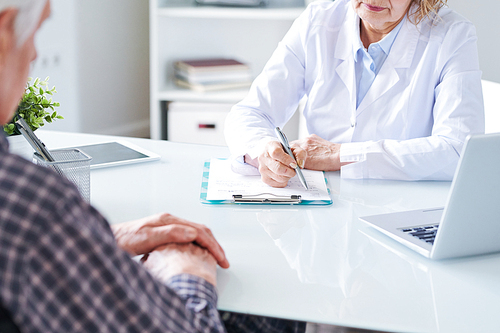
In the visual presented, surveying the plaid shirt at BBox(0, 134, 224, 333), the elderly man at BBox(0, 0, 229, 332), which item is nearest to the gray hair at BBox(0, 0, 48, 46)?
the elderly man at BBox(0, 0, 229, 332)

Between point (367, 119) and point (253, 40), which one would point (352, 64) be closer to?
point (367, 119)

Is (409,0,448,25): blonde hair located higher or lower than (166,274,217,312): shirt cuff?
higher

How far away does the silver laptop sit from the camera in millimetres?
766

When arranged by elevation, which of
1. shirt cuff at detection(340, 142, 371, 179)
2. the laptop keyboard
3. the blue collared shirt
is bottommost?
the laptop keyboard

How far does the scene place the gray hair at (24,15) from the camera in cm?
50

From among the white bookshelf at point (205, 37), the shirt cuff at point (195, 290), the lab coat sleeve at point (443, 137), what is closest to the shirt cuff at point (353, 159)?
the lab coat sleeve at point (443, 137)

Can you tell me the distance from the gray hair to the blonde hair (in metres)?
1.21

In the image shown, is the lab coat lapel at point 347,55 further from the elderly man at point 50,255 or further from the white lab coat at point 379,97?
the elderly man at point 50,255

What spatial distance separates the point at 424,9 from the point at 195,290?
1.15 m

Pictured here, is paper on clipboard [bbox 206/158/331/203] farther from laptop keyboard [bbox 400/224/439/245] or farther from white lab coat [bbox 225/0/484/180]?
laptop keyboard [bbox 400/224/439/245]

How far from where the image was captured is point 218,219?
1002 mm

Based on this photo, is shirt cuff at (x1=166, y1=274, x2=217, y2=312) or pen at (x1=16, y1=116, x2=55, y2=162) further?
pen at (x1=16, y1=116, x2=55, y2=162)

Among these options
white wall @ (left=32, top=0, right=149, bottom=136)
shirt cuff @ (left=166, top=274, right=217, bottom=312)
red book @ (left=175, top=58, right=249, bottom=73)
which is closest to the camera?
shirt cuff @ (left=166, top=274, right=217, bottom=312)

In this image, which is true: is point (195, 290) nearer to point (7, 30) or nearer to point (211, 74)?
point (7, 30)
